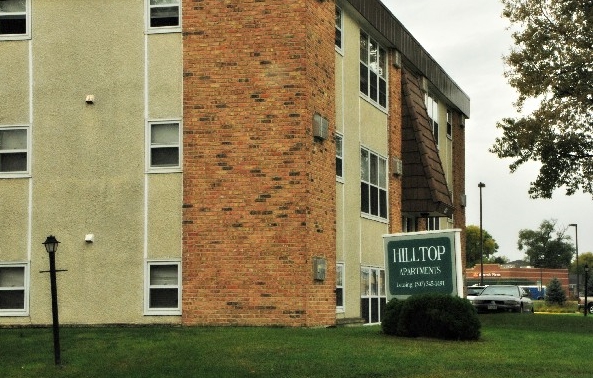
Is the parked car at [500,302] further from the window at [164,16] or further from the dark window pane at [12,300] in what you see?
the dark window pane at [12,300]

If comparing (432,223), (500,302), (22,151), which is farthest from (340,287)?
(500,302)

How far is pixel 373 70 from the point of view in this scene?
2933cm

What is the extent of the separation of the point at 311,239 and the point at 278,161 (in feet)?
5.91

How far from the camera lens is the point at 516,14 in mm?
33844

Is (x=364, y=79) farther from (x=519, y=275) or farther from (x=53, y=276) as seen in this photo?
(x=519, y=275)

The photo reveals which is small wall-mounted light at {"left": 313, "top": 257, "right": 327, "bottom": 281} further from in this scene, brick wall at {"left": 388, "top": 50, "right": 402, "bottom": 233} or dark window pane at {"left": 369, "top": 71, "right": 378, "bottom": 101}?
brick wall at {"left": 388, "top": 50, "right": 402, "bottom": 233}

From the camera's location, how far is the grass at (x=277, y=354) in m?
Answer: 14.0

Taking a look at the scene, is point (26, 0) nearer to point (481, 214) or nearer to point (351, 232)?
point (351, 232)

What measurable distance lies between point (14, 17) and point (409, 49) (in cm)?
1361

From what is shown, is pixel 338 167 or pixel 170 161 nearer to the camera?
pixel 170 161

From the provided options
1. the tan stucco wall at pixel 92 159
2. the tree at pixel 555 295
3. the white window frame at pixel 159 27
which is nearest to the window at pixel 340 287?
the tan stucco wall at pixel 92 159

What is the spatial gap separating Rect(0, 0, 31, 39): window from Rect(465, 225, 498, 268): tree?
364 feet

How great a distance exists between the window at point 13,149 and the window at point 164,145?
2909 millimetres

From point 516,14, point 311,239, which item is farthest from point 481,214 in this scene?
point 311,239
